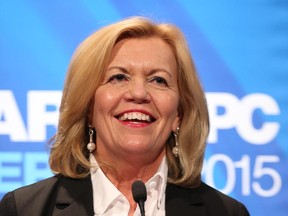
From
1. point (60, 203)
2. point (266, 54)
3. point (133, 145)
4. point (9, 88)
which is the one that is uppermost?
point (266, 54)

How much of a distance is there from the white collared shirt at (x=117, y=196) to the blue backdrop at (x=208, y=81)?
0.60 m

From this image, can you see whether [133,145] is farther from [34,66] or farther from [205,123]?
[34,66]

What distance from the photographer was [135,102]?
1926 millimetres

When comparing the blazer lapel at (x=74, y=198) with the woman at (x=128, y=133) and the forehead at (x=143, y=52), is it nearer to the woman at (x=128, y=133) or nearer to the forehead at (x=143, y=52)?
the woman at (x=128, y=133)

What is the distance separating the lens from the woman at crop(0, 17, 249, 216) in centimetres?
194

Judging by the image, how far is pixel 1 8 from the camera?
2.62 m

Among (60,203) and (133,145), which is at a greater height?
(133,145)

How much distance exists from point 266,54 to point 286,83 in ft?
0.53

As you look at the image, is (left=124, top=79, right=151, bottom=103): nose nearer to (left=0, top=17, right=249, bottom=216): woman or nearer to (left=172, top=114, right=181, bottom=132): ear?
(left=0, top=17, right=249, bottom=216): woman

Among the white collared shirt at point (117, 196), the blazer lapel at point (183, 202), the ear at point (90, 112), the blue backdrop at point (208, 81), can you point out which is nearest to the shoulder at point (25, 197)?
the white collared shirt at point (117, 196)

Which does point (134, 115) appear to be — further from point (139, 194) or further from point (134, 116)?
point (139, 194)

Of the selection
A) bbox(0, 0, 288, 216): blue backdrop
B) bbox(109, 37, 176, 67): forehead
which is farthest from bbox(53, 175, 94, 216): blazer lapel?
bbox(0, 0, 288, 216): blue backdrop

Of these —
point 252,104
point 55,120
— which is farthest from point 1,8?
point 252,104

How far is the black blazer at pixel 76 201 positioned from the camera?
1931 millimetres
